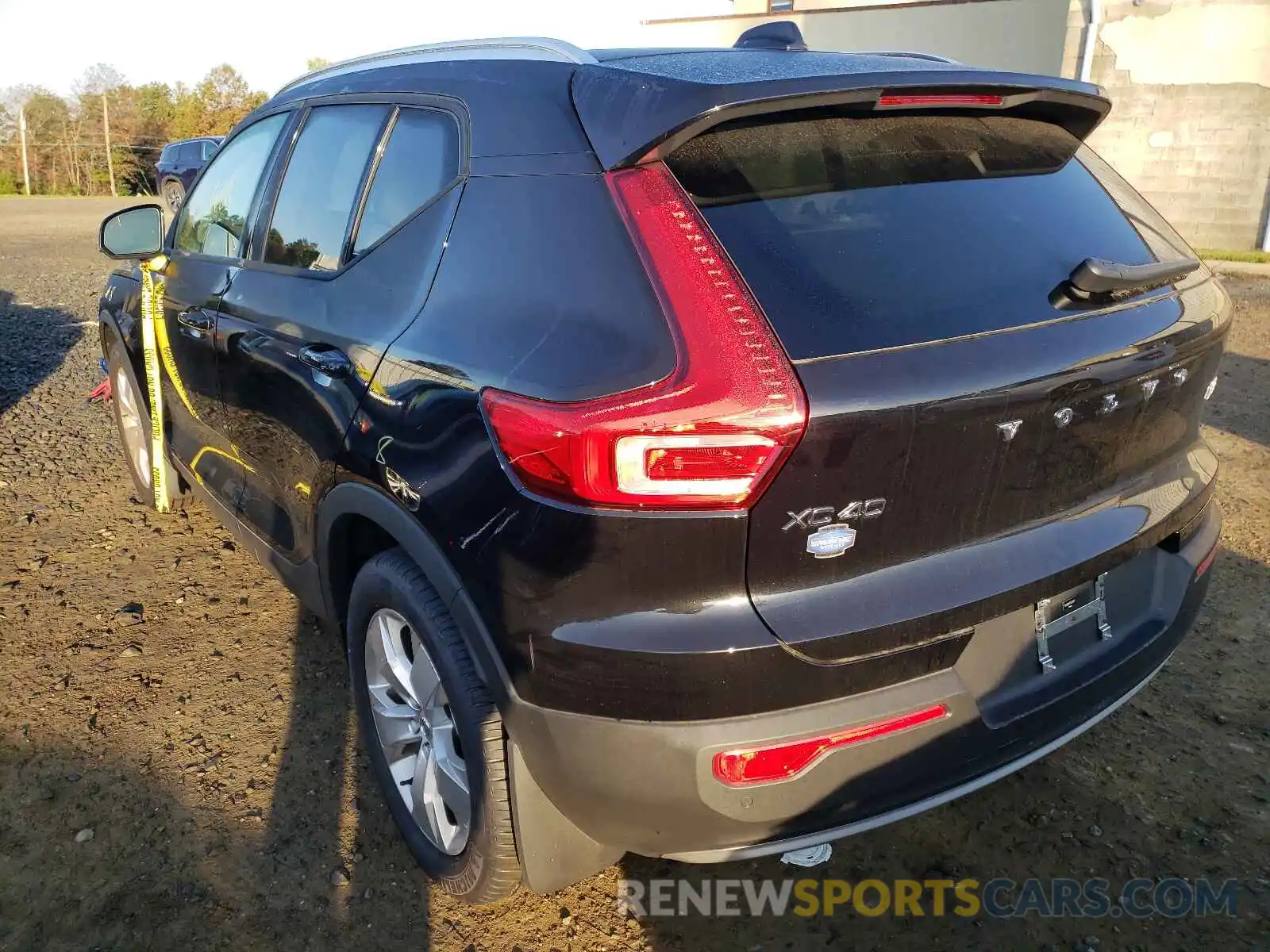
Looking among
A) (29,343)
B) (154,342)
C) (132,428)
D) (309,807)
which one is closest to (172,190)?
(29,343)

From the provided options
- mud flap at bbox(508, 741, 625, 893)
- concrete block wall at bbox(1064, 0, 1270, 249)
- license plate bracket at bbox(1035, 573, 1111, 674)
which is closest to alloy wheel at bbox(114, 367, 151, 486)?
mud flap at bbox(508, 741, 625, 893)

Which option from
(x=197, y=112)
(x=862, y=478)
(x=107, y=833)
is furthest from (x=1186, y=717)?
(x=197, y=112)

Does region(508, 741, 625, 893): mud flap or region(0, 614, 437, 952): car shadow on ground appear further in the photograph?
region(0, 614, 437, 952): car shadow on ground

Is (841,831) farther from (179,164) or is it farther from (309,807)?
(179,164)

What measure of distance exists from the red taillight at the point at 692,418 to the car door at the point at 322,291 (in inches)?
27.1

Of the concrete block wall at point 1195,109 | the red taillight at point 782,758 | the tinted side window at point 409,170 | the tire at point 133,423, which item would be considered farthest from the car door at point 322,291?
the concrete block wall at point 1195,109

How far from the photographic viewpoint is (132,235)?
3715mm

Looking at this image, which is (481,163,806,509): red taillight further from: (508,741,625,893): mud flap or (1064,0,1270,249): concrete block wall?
(1064,0,1270,249): concrete block wall

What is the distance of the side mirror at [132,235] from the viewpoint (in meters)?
3.69

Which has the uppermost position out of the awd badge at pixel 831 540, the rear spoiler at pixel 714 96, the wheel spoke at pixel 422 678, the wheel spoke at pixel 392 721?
the rear spoiler at pixel 714 96

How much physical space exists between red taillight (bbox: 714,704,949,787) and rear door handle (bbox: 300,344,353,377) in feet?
4.28

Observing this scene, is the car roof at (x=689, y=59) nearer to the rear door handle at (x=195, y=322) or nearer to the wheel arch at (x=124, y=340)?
the rear door handle at (x=195, y=322)

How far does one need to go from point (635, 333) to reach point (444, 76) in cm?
112

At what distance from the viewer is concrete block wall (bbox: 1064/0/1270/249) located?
44.4ft
